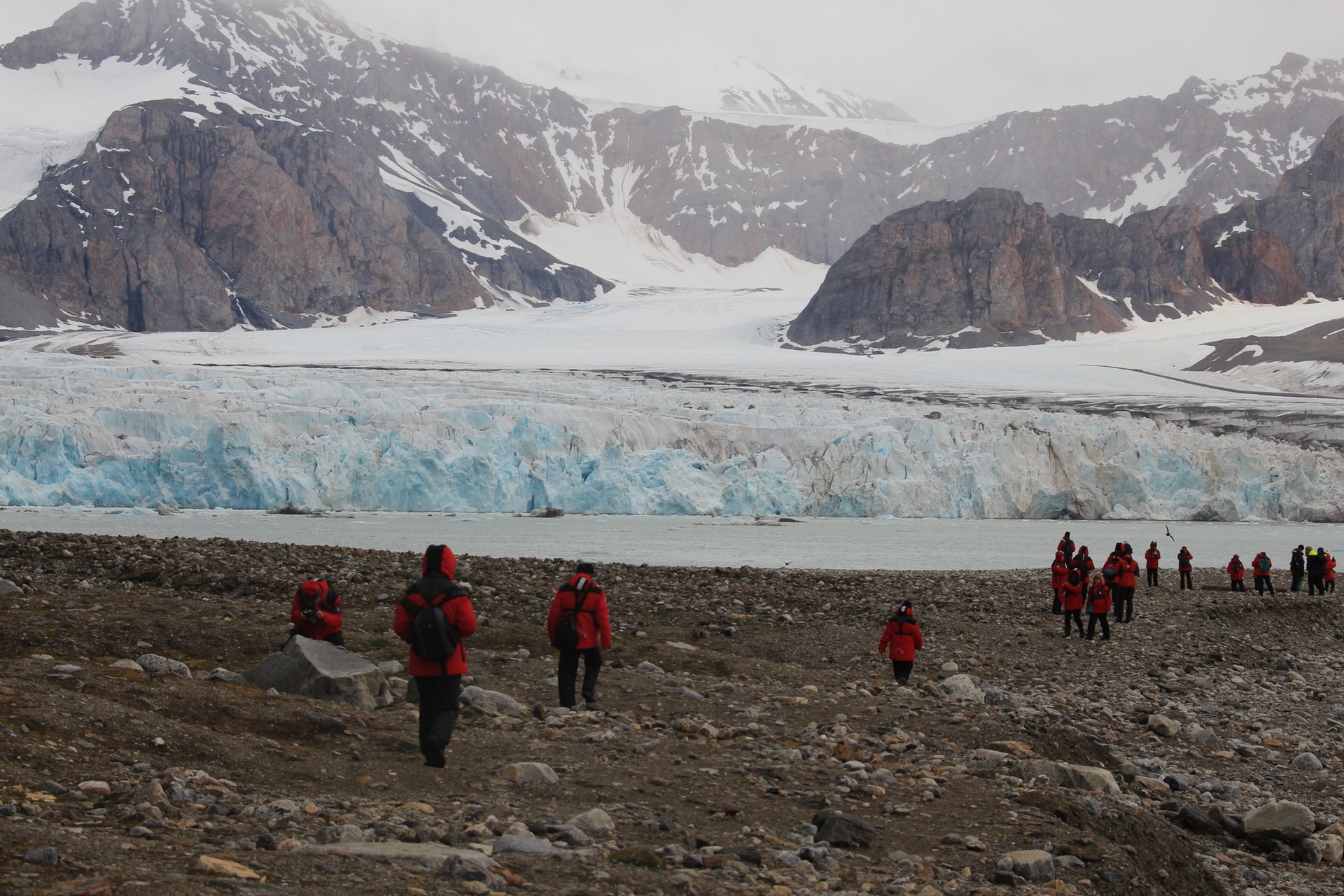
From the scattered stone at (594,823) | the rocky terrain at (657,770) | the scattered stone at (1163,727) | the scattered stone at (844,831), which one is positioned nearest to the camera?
the rocky terrain at (657,770)

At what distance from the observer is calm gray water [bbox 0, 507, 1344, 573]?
75.8 feet

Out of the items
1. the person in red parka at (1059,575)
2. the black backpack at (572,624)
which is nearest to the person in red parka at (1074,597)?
the person in red parka at (1059,575)

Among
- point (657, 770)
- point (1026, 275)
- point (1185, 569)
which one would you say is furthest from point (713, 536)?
point (1026, 275)

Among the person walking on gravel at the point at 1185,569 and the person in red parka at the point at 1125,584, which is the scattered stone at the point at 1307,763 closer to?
the person in red parka at the point at 1125,584

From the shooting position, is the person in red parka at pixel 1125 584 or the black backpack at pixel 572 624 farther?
the person in red parka at pixel 1125 584

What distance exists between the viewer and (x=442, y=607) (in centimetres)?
548

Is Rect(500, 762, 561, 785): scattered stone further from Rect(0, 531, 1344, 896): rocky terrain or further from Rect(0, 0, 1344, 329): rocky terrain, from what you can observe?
Rect(0, 0, 1344, 329): rocky terrain

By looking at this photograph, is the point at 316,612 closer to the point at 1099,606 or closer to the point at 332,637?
the point at 332,637

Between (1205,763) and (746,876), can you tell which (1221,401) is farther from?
(746,876)

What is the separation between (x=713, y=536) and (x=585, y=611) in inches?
852

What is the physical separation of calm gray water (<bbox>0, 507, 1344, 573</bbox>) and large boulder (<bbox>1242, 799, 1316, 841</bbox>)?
15233 mm

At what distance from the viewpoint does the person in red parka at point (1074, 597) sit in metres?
12.5

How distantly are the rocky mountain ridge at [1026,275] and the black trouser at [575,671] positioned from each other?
341 ft

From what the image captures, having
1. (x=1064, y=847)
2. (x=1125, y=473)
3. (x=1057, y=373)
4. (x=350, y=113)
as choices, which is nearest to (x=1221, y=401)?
(x=1057, y=373)
